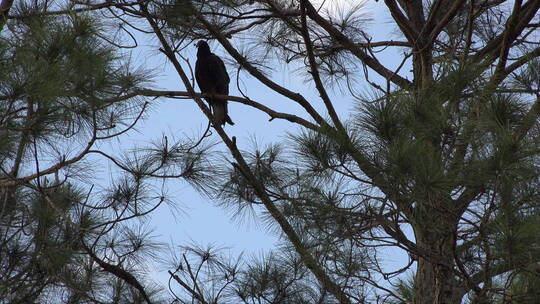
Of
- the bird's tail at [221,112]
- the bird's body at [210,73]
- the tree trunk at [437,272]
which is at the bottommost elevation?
the tree trunk at [437,272]

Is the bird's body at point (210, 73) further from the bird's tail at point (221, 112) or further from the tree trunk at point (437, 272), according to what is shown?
the tree trunk at point (437, 272)

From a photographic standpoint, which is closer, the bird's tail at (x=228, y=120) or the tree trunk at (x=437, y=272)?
the tree trunk at (x=437, y=272)

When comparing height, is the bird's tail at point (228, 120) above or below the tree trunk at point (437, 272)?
above

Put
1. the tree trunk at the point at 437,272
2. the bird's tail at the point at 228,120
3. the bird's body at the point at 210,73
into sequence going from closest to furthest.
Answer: the tree trunk at the point at 437,272
the bird's tail at the point at 228,120
the bird's body at the point at 210,73

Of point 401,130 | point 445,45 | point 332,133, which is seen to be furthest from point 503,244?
point 445,45

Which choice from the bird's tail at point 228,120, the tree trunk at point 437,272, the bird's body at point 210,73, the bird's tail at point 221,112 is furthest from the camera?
the bird's body at point 210,73

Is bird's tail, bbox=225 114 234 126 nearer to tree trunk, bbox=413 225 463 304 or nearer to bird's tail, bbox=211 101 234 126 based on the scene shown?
bird's tail, bbox=211 101 234 126

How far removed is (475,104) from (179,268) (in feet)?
4.04

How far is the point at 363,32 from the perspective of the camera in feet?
11.2

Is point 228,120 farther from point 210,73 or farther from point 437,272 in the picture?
point 437,272

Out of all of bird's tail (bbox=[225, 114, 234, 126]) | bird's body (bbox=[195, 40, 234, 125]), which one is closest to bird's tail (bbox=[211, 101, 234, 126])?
bird's tail (bbox=[225, 114, 234, 126])

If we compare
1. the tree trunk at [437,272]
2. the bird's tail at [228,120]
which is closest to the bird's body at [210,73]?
the bird's tail at [228,120]

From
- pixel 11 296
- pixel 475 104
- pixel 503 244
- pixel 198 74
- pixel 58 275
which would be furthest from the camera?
pixel 198 74

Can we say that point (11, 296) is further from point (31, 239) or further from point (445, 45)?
point (445, 45)
